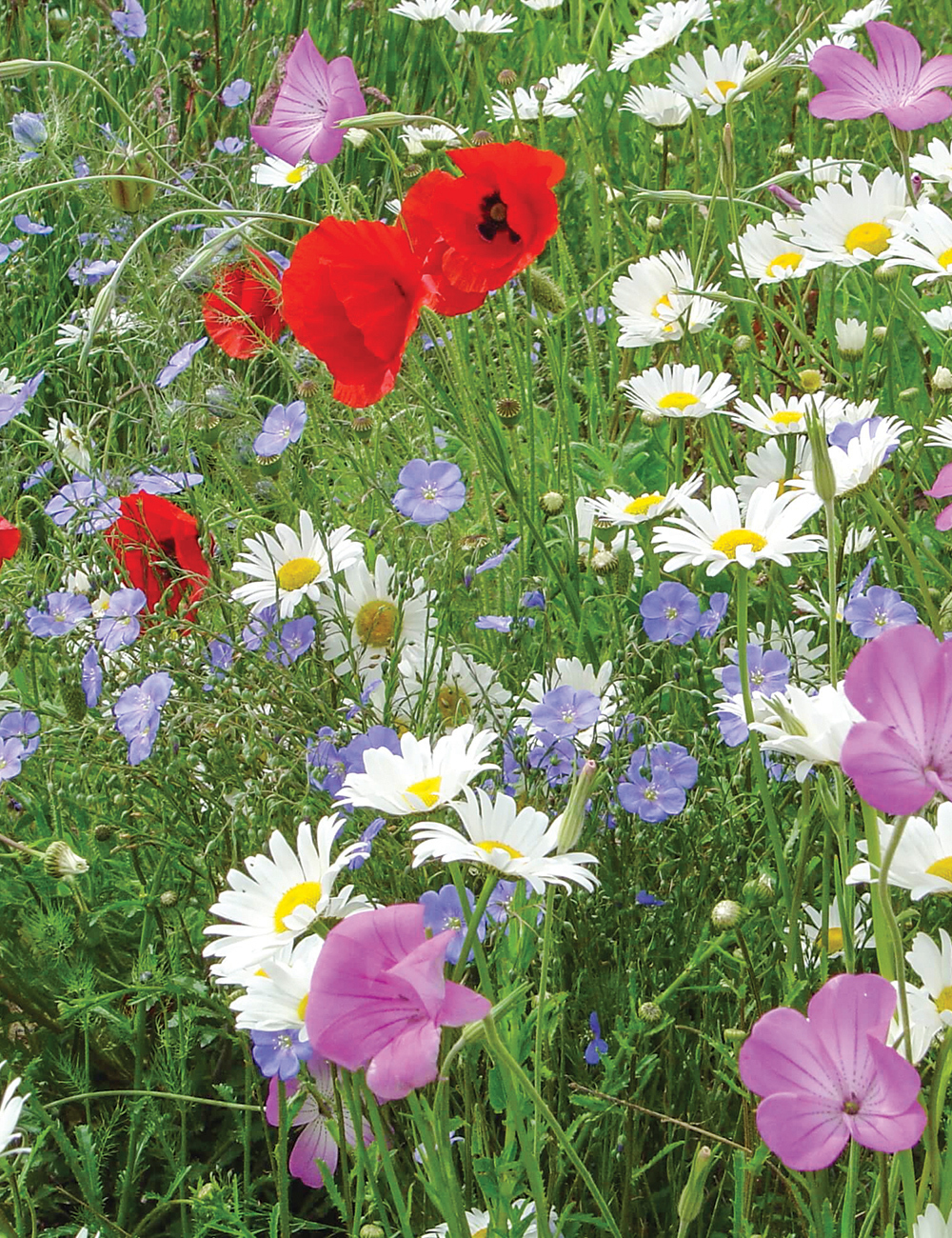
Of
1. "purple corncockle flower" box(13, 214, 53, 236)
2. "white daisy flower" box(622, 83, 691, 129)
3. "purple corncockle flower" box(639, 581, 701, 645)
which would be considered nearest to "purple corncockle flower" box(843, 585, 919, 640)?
"purple corncockle flower" box(639, 581, 701, 645)

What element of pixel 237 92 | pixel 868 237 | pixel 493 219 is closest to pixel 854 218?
pixel 868 237

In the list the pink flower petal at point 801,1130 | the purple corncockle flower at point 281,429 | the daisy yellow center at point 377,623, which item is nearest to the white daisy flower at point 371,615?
the daisy yellow center at point 377,623

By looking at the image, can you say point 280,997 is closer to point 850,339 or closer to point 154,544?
point 154,544

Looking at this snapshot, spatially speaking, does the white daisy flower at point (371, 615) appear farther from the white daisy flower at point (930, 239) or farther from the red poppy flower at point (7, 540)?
the white daisy flower at point (930, 239)

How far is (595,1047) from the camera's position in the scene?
925mm

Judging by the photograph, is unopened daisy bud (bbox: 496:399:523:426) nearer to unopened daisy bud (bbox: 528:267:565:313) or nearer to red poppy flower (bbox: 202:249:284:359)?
unopened daisy bud (bbox: 528:267:565:313)

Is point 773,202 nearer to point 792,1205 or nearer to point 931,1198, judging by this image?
point 792,1205

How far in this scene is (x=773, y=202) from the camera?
210 centimetres

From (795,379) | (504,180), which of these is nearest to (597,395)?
(795,379)

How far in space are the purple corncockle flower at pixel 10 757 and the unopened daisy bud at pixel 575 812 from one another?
0.62 metres

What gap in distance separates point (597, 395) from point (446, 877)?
70cm

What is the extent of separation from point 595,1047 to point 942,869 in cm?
39

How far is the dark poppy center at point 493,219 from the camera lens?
115 centimetres

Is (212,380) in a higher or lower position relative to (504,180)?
lower
